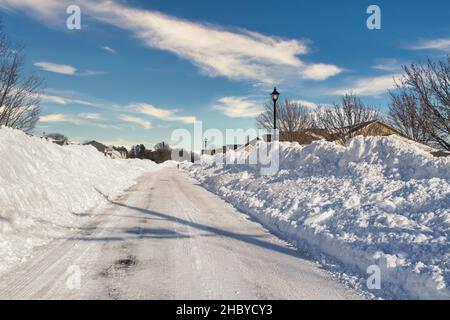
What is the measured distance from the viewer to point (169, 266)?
6344 millimetres

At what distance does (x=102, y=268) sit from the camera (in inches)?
244

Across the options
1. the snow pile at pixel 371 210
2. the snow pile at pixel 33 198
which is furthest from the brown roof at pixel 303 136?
the snow pile at pixel 33 198

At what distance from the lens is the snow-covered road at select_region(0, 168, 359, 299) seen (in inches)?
205

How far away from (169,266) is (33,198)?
247 inches

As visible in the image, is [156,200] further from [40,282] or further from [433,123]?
[433,123]

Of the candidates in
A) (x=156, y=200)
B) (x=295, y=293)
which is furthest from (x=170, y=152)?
(x=295, y=293)

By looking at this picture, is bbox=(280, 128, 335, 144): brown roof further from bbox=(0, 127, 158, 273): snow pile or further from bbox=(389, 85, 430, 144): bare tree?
bbox=(0, 127, 158, 273): snow pile

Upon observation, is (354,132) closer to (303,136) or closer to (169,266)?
(303,136)

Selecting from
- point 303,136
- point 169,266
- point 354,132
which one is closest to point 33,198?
point 169,266

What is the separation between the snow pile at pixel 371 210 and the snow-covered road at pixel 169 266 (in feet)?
2.57

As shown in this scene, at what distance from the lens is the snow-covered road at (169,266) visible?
205 inches

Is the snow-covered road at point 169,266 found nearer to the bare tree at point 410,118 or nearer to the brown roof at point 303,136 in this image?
the bare tree at point 410,118
